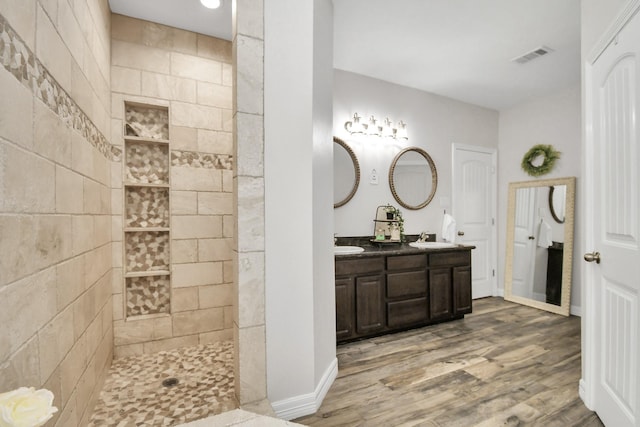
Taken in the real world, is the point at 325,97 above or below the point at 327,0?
below

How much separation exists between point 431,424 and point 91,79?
2953mm

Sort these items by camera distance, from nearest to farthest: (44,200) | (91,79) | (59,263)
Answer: (44,200)
(59,263)
(91,79)

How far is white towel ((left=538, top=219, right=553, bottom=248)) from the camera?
3.85 meters

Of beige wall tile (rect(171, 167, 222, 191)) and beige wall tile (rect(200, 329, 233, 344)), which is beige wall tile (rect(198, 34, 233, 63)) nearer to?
beige wall tile (rect(171, 167, 222, 191))

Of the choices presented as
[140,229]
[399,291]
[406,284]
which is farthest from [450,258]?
[140,229]

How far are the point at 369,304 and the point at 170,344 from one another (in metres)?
1.84

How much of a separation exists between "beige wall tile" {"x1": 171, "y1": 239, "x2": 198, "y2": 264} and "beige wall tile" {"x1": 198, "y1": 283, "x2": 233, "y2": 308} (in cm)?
30

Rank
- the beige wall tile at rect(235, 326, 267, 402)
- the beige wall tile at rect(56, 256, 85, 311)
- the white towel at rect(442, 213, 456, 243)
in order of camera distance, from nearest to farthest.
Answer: the beige wall tile at rect(56, 256, 85, 311), the beige wall tile at rect(235, 326, 267, 402), the white towel at rect(442, 213, 456, 243)

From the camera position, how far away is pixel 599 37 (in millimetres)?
1716

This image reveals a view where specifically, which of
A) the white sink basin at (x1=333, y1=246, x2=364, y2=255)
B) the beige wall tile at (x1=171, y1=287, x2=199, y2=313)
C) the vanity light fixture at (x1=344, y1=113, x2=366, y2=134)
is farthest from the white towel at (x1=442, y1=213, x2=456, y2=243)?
the beige wall tile at (x1=171, y1=287, x2=199, y2=313)

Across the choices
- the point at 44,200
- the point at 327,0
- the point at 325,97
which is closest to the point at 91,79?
the point at 44,200

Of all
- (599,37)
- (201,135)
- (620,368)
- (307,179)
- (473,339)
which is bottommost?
(473,339)

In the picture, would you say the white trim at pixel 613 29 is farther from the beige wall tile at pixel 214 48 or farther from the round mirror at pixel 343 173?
the beige wall tile at pixel 214 48

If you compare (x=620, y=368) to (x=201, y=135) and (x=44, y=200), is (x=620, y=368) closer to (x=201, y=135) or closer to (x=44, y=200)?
(x=44, y=200)
